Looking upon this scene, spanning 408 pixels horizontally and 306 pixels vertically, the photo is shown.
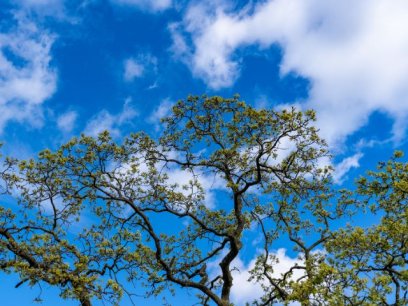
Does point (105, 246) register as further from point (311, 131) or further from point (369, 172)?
point (369, 172)

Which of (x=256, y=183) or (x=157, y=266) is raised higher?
(x=256, y=183)

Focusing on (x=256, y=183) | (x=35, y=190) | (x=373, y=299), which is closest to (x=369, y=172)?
(x=256, y=183)

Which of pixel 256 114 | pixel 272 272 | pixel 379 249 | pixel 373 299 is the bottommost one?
pixel 373 299

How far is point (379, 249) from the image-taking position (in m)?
21.9

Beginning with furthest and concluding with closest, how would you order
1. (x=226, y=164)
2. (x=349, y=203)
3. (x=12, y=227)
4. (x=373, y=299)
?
1. (x=349, y=203)
2. (x=226, y=164)
3. (x=12, y=227)
4. (x=373, y=299)

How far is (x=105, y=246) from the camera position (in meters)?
24.1

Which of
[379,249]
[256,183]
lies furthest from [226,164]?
[379,249]

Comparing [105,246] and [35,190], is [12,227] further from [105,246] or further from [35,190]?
[105,246]

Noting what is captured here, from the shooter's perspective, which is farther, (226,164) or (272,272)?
(272,272)

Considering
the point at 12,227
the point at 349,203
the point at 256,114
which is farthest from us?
the point at 349,203

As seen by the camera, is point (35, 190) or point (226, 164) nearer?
point (35, 190)

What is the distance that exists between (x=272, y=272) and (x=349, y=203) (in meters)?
5.66

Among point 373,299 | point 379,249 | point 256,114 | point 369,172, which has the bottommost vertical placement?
point 373,299

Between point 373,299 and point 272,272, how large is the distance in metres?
10.3
